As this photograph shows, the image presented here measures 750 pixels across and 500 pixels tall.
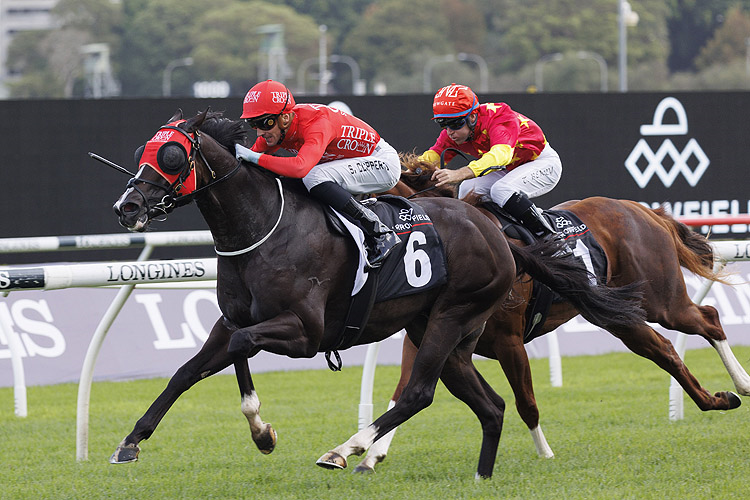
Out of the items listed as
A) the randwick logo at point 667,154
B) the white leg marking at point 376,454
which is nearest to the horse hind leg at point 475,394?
the white leg marking at point 376,454

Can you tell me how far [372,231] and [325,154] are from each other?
48cm

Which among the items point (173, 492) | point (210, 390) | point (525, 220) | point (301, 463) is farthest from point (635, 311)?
point (210, 390)

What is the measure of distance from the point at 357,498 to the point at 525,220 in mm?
1772

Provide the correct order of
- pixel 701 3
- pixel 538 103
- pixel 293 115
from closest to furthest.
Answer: pixel 293 115 < pixel 538 103 < pixel 701 3

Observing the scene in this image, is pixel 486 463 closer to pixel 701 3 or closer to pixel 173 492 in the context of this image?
pixel 173 492

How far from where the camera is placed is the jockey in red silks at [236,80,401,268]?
14.3 ft

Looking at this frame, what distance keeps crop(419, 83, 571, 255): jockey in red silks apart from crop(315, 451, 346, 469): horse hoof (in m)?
1.53

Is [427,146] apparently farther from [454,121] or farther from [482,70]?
[482,70]

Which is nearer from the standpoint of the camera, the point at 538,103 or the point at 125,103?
the point at 125,103

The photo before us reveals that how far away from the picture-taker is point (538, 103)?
11.3m

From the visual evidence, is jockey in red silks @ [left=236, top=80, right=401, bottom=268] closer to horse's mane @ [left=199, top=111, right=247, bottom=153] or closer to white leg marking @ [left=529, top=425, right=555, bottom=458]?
horse's mane @ [left=199, top=111, right=247, bottom=153]

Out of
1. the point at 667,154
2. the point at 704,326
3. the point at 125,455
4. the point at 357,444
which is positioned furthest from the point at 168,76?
the point at 125,455

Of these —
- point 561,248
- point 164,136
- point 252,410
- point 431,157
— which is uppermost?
point 164,136

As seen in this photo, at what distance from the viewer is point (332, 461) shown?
418 cm
